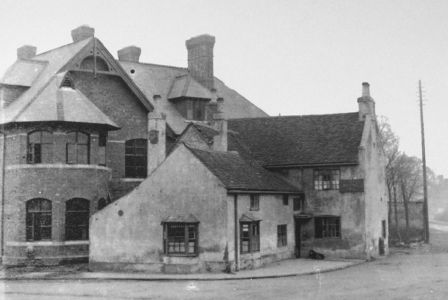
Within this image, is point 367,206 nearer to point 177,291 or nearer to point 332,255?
point 332,255

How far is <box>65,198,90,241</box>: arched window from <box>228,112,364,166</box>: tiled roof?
9277 millimetres

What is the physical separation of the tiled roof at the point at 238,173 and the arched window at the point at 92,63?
315 inches

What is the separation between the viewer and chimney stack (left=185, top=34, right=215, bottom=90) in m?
44.9

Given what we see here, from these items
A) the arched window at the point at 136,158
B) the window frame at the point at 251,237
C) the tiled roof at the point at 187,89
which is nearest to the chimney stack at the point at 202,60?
the tiled roof at the point at 187,89

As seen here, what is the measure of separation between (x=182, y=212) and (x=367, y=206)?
11.9m

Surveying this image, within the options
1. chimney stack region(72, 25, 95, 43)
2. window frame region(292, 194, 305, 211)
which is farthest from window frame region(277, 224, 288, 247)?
chimney stack region(72, 25, 95, 43)

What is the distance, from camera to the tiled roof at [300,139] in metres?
36.3

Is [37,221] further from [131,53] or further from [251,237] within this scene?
[131,53]

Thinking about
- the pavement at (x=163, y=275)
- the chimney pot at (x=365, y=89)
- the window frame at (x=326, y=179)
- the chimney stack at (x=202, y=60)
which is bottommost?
the pavement at (x=163, y=275)

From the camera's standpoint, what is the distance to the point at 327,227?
35906 mm

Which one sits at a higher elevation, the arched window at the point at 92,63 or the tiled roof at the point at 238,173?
the arched window at the point at 92,63

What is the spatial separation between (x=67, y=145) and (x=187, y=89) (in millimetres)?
11195

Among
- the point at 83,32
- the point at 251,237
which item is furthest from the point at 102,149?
the point at 83,32

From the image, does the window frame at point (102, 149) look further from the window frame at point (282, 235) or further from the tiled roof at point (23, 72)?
the window frame at point (282, 235)
